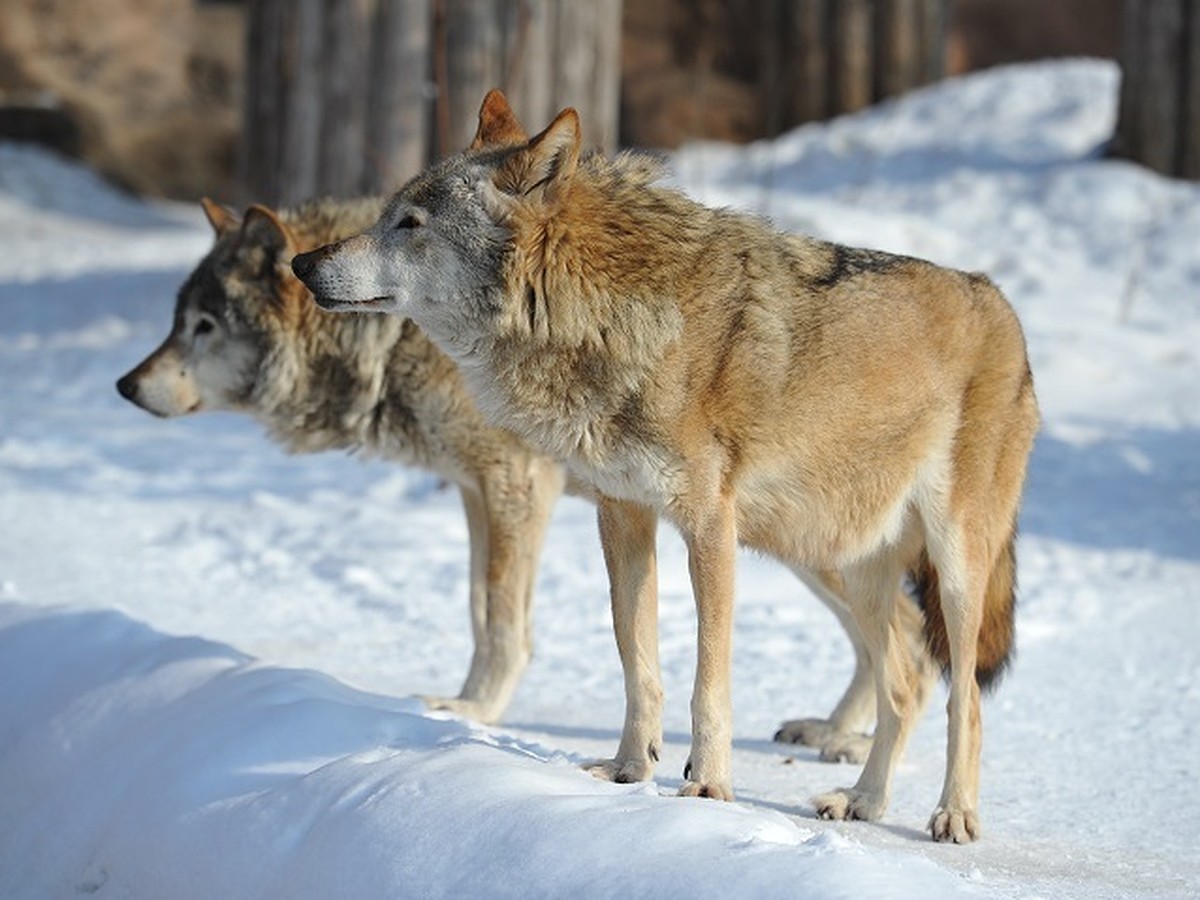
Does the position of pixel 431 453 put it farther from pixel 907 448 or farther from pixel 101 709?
pixel 907 448

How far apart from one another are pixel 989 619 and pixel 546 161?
74.4 inches

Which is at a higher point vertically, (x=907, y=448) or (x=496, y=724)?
(x=907, y=448)

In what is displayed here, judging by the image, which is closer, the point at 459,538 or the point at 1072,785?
the point at 1072,785

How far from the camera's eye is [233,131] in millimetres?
22734

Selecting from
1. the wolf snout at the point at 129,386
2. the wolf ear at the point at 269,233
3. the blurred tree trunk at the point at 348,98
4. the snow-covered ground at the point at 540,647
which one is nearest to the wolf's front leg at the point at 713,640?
the snow-covered ground at the point at 540,647

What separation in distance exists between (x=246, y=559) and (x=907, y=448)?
4.34 m

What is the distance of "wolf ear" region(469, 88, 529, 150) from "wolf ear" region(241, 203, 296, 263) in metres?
1.46

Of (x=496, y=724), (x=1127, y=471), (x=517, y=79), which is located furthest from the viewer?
(x=517, y=79)

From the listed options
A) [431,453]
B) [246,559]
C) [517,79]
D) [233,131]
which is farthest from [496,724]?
[233,131]

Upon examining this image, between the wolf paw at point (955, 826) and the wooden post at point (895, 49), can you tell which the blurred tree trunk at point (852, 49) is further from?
the wolf paw at point (955, 826)

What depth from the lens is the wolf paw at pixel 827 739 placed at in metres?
5.96

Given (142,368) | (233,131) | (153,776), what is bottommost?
(233,131)

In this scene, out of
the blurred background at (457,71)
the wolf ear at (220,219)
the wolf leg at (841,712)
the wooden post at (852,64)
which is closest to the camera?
the wolf leg at (841,712)

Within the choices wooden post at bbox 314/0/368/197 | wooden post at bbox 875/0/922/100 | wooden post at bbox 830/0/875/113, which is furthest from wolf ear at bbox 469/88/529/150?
wooden post at bbox 830/0/875/113
